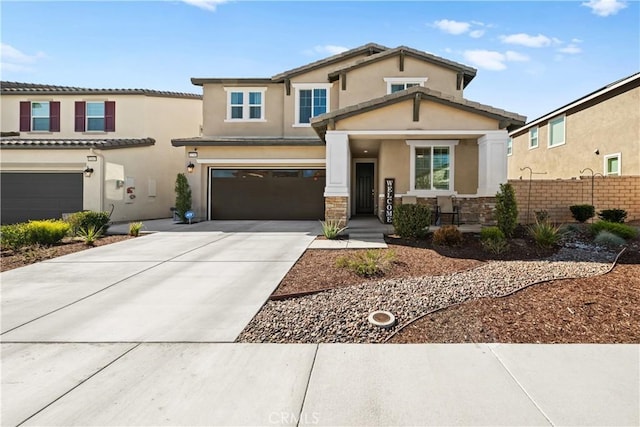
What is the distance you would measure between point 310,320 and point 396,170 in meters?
10.1

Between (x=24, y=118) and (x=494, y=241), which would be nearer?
(x=494, y=241)

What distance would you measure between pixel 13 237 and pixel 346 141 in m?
9.23

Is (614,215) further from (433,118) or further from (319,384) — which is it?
(319,384)

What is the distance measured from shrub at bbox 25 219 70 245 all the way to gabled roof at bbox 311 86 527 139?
8.14 metres

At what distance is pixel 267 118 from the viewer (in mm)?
16875

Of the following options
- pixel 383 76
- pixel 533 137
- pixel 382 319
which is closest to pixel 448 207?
pixel 383 76

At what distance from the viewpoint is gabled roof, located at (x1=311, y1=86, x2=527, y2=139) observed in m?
10.1

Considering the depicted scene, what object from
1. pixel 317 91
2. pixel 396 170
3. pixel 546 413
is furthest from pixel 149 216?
pixel 546 413

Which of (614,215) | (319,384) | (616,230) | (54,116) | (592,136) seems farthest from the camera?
(54,116)

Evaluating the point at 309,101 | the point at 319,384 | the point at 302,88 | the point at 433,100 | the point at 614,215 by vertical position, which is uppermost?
the point at 302,88

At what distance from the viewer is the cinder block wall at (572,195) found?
12.4 meters

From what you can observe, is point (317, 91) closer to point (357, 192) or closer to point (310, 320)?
point (357, 192)

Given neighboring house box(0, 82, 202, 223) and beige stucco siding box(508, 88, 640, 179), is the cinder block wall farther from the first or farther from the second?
neighboring house box(0, 82, 202, 223)

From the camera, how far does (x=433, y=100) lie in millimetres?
10406
